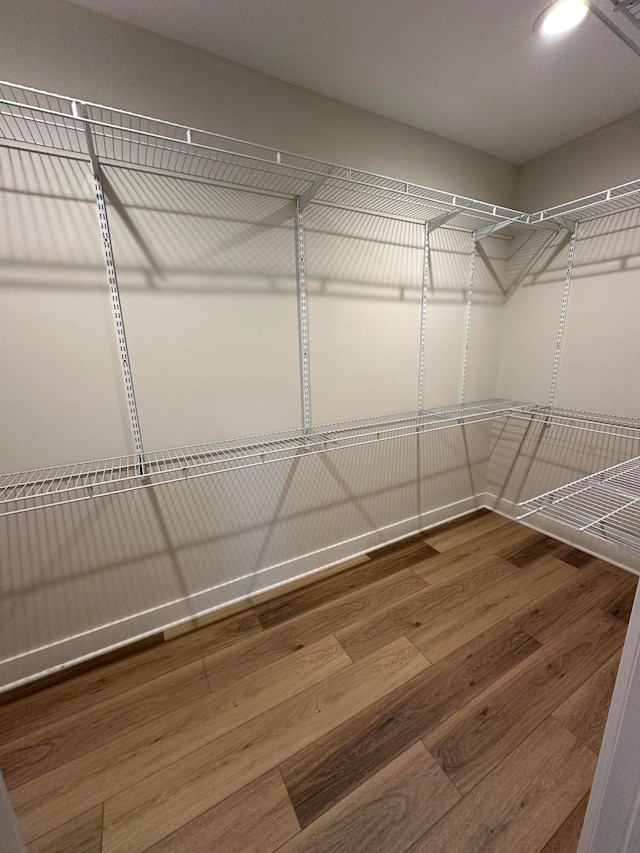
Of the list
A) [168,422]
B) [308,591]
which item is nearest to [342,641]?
[308,591]

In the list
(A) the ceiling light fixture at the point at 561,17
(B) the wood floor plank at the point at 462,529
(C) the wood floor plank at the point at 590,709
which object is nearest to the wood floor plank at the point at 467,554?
(B) the wood floor plank at the point at 462,529

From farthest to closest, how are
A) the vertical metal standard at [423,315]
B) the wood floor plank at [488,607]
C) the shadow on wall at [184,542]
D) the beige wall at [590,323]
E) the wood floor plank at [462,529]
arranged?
the wood floor plank at [462,529] < the vertical metal standard at [423,315] < the beige wall at [590,323] < the wood floor plank at [488,607] < the shadow on wall at [184,542]

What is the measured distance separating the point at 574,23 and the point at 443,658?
218 centimetres

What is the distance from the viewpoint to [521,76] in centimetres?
126

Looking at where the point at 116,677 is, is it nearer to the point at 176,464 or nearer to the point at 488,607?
A: the point at 176,464

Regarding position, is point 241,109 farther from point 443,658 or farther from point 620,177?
point 443,658

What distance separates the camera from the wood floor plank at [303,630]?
1.33 metres

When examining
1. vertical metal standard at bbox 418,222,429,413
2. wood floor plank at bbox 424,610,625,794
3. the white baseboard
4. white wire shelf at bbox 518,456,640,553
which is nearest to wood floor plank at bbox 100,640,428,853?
wood floor plank at bbox 424,610,625,794

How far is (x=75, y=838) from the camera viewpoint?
87 cm

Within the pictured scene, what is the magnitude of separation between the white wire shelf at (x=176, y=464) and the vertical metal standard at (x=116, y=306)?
9 cm

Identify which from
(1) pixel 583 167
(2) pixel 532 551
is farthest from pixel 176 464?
(1) pixel 583 167

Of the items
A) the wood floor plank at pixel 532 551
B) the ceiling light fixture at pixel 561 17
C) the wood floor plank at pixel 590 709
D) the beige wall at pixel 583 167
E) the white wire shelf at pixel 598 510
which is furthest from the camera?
the wood floor plank at pixel 532 551

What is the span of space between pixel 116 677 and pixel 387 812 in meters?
1.04

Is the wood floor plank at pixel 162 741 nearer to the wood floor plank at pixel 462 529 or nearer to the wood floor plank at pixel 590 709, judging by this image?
the wood floor plank at pixel 590 709
